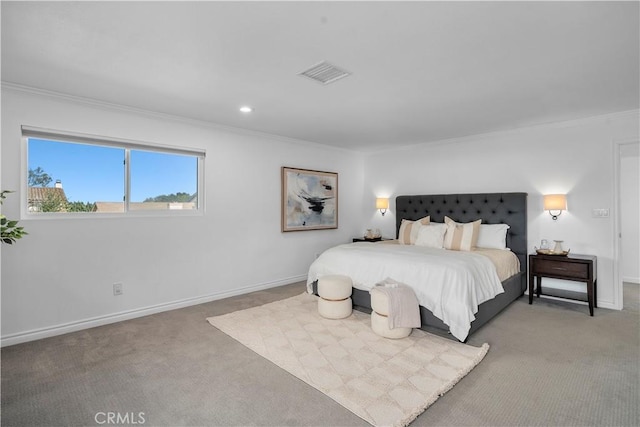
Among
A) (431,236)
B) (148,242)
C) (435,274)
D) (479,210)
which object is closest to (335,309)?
(435,274)

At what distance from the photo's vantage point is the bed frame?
3.14 metres

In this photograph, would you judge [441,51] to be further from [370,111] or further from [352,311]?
[352,311]

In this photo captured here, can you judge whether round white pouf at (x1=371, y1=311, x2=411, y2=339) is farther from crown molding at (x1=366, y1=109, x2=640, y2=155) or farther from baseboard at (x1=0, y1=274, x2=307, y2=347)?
crown molding at (x1=366, y1=109, x2=640, y2=155)

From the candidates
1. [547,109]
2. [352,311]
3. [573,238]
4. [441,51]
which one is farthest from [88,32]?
[573,238]

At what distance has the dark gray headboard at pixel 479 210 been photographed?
14.3ft

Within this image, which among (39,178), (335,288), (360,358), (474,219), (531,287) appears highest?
(39,178)

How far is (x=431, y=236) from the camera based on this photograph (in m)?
4.34

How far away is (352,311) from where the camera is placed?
3.68 m

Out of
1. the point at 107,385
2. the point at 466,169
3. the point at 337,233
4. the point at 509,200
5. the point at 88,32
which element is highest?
the point at 88,32

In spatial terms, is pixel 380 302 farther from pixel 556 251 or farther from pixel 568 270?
pixel 556 251

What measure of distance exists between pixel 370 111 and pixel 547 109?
75.7 inches

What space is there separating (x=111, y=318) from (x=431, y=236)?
152 inches

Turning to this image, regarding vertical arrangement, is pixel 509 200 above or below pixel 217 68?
below

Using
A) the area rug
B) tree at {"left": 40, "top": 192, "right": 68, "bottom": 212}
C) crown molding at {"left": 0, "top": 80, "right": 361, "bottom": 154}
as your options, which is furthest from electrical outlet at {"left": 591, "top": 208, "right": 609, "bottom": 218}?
tree at {"left": 40, "top": 192, "right": 68, "bottom": 212}
